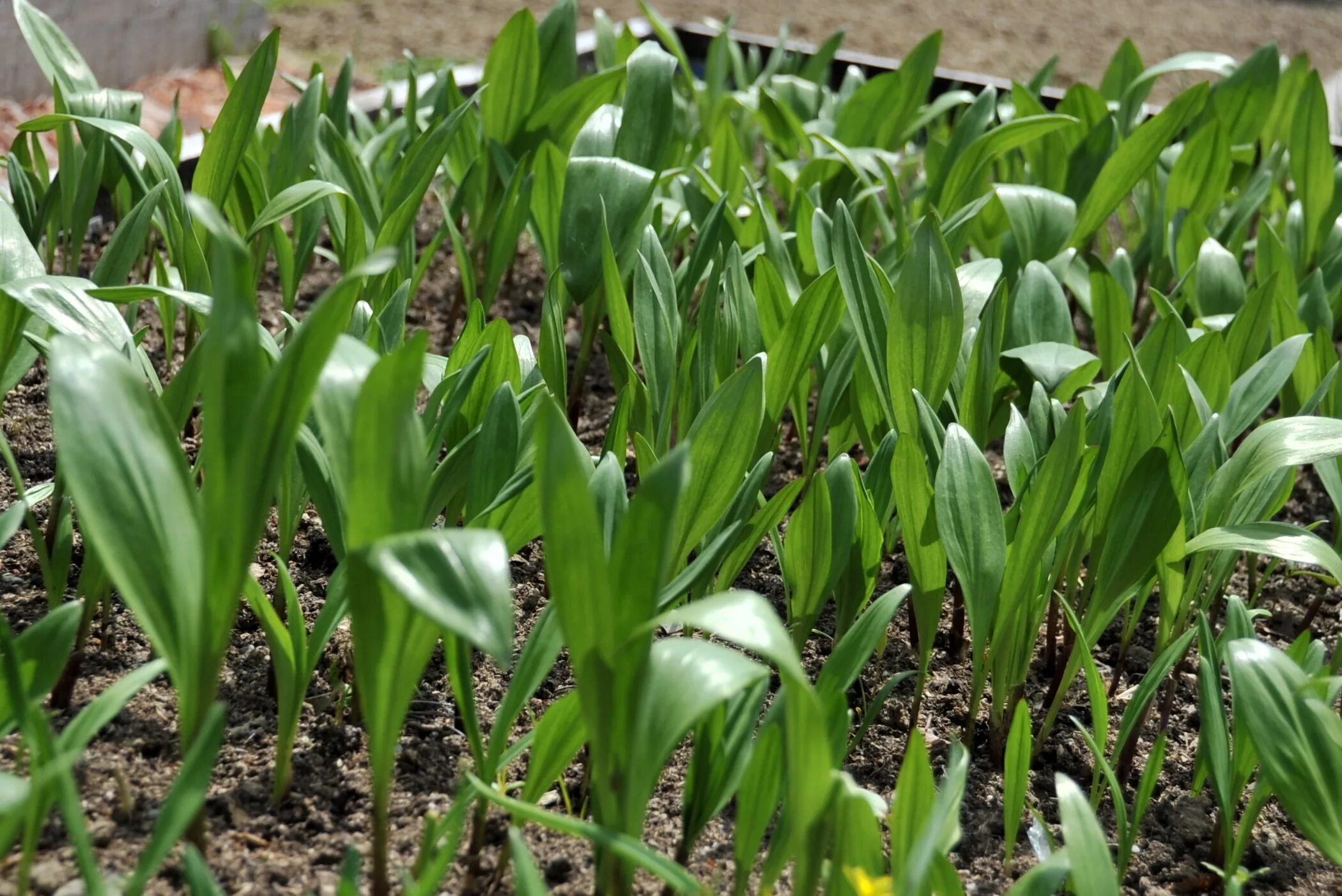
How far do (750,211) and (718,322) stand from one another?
585 mm

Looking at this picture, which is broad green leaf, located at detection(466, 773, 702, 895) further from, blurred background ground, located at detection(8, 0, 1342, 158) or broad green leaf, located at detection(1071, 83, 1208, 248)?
blurred background ground, located at detection(8, 0, 1342, 158)

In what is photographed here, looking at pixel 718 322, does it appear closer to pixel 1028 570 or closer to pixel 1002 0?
pixel 1028 570

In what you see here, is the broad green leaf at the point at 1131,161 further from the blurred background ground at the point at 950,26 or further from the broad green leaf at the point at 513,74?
the blurred background ground at the point at 950,26

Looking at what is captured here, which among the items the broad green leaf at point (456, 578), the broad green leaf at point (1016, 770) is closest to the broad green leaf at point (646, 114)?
the broad green leaf at point (1016, 770)

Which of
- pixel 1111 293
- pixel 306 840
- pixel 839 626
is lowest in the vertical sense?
pixel 306 840

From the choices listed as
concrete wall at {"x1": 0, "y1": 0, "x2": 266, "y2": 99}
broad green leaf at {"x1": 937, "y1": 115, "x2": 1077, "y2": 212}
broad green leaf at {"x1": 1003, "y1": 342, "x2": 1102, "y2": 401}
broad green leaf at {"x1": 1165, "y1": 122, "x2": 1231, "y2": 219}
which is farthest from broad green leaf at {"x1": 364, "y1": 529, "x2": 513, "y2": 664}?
concrete wall at {"x1": 0, "y1": 0, "x2": 266, "y2": 99}

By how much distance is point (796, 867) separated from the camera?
96cm

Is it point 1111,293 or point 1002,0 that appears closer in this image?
point 1111,293

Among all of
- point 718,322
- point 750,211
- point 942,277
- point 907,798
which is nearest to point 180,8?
point 750,211

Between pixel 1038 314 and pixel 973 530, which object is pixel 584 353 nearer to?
pixel 1038 314

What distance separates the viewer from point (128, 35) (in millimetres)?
3203

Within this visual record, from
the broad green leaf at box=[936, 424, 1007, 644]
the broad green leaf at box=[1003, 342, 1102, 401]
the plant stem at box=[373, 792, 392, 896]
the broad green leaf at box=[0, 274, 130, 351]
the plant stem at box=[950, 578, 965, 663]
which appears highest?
the broad green leaf at box=[0, 274, 130, 351]

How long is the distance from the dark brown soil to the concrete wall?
A: 155 centimetres

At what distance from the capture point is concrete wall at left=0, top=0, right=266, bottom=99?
9.38 feet
